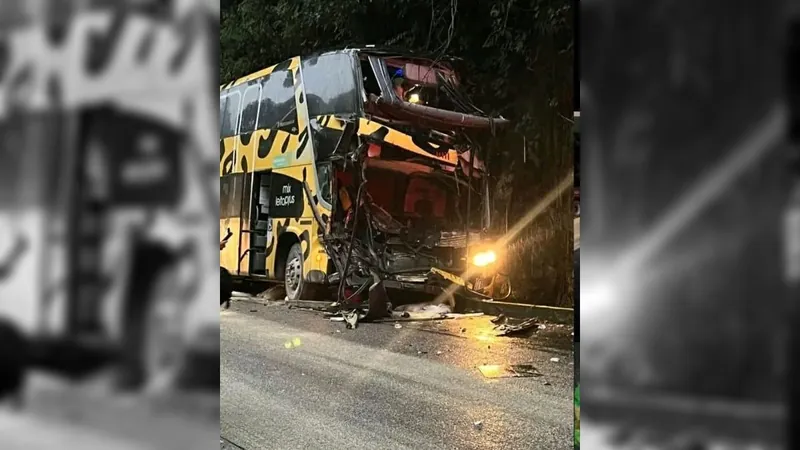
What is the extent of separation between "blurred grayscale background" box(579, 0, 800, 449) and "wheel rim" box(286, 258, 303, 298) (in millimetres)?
1553

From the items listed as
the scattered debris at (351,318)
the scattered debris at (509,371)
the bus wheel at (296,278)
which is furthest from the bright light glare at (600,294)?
the bus wheel at (296,278)

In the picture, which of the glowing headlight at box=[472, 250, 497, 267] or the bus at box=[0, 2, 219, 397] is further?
the glowing headlight at box=[472, 250, 497, 267]

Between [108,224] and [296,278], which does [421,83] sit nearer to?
[296,278]

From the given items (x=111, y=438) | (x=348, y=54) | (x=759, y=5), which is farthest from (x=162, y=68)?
(x=759, y=5)

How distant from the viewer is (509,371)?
2445 millimetres

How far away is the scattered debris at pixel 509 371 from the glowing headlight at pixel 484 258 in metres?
0.66

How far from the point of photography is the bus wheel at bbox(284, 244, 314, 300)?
2.67 meters

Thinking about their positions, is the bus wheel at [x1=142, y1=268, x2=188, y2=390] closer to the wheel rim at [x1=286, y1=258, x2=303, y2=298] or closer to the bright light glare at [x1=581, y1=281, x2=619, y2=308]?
the bright light glare at [x1=581, y1=281, x2=619, y2=308]

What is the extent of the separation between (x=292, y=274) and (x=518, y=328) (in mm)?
1055

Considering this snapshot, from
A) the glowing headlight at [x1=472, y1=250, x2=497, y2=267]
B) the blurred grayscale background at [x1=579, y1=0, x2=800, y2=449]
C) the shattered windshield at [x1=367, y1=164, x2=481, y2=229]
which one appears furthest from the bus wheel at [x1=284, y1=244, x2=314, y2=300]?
the blurred grayscale background at [x1=579, y1=0, x2=800, y2=449]

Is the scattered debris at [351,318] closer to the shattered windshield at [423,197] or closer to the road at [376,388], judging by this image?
the road at [376,388]

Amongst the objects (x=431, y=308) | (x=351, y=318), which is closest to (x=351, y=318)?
(x=351, y=318)

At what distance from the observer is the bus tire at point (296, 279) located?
105 inches

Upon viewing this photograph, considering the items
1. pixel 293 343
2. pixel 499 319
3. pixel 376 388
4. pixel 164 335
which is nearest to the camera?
pixel 164 335
